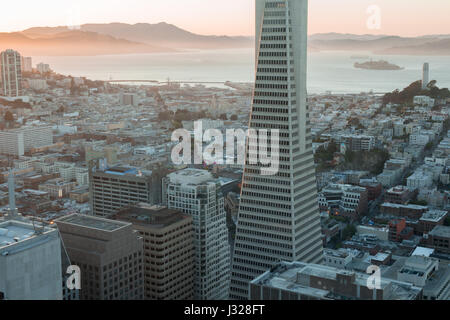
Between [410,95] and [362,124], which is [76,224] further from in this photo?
[410,95]

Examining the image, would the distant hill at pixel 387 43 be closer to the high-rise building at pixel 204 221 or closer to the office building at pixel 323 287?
the high-rise building at pixel 204 221

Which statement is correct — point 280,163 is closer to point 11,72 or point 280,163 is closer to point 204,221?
point 204,221

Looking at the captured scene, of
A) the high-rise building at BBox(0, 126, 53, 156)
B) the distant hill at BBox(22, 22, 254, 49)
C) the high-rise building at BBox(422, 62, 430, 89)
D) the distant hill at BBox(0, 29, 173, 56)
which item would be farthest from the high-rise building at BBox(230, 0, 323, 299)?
the high-rise building at BBox(422, 62, 430, 89)

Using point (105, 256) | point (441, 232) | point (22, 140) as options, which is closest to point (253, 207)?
point (105, 256)

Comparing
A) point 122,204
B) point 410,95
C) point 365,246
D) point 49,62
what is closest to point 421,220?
point 365,246

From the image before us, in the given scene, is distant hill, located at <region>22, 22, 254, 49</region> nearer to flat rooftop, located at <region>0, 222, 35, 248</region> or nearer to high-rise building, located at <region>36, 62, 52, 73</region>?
flat rooftop, located at <region>0, 222, 35, 248</region>
